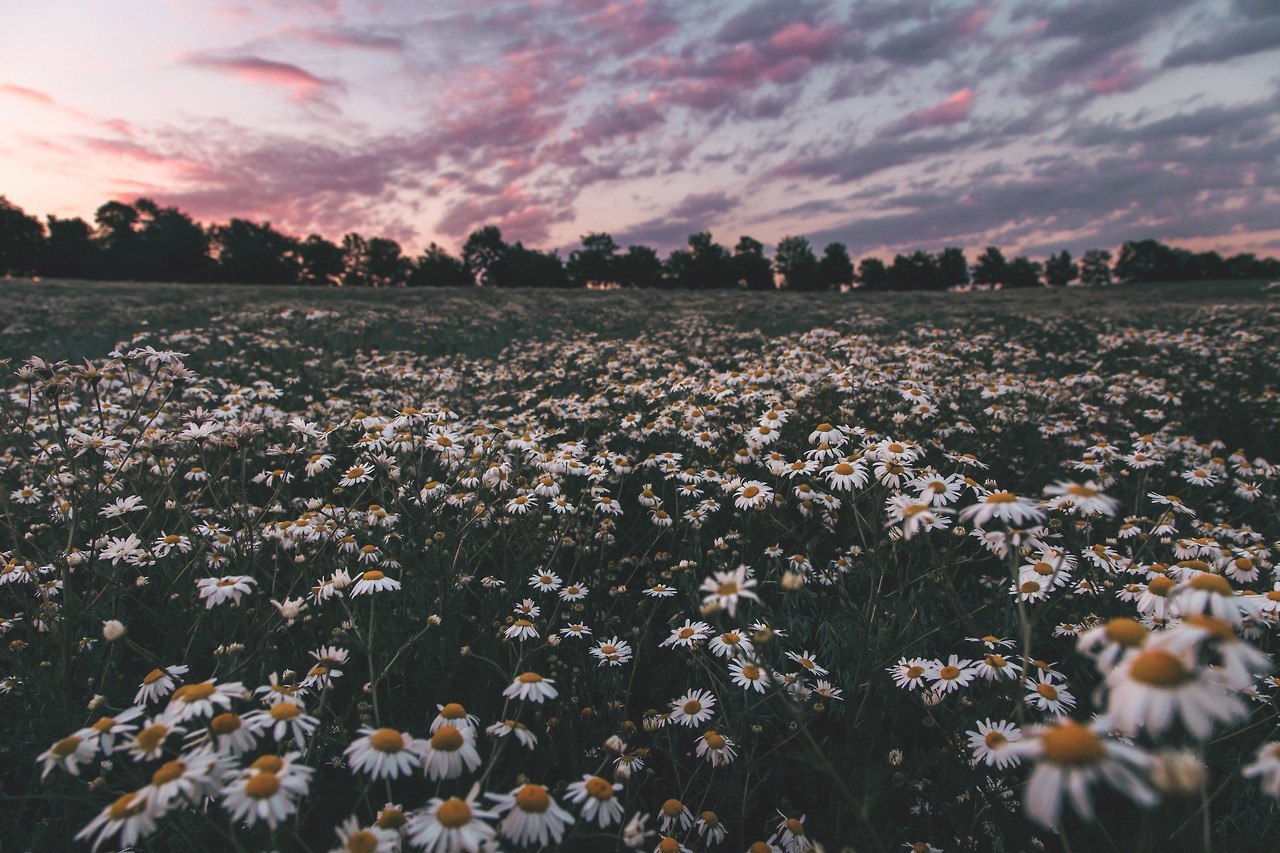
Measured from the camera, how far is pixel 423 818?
4.99 feet

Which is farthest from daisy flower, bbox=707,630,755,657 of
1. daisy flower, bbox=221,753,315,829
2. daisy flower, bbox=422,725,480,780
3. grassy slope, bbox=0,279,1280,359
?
grassy slope, bbox=0,279,1280,359

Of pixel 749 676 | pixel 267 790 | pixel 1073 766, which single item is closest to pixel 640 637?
pixel 749 676

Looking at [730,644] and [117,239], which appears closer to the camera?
[730,644]

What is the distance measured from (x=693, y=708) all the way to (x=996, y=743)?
1276mm

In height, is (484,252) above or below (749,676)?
above

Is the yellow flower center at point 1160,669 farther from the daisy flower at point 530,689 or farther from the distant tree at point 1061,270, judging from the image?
the distant tree at point 1061,270

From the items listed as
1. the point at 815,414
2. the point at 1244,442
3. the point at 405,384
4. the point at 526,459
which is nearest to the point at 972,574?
the point at 815,414

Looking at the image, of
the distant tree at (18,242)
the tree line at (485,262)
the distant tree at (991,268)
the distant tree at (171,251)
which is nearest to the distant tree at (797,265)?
the tree line at (485,262)

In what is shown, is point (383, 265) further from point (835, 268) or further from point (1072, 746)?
point (1072, 746)

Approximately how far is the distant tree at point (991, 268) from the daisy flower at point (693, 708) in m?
116

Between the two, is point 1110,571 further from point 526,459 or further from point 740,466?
point 526,459

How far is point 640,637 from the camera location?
3.08 metres

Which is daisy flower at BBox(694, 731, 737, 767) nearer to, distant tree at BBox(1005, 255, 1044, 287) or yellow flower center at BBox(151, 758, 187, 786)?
yellow flower center at BBox(151, 758, 187, 786)

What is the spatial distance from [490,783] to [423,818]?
0.96 meters
